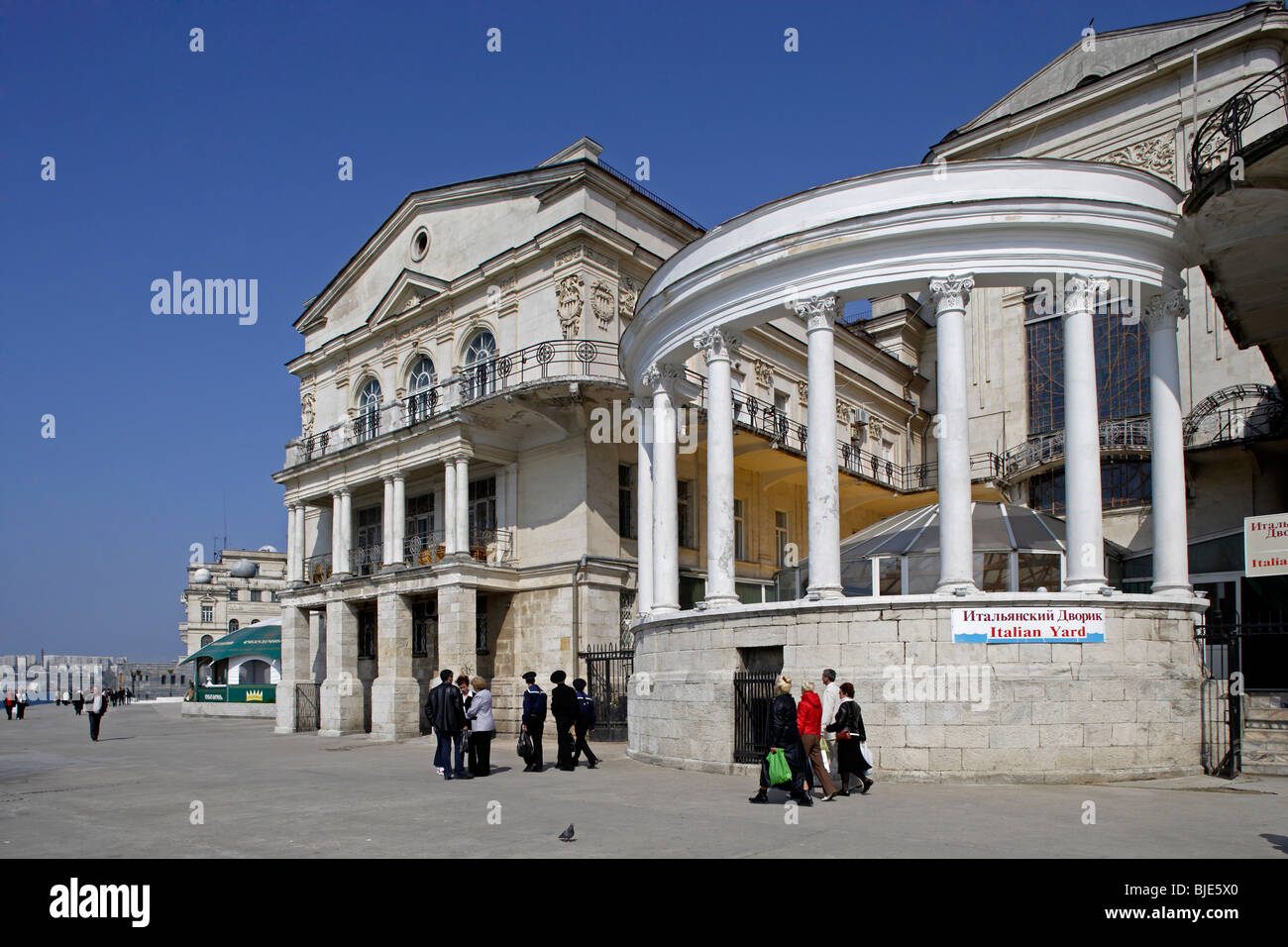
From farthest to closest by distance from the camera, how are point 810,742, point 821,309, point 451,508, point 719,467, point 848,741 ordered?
point 451,508 → point 719,467 → point 821,309 → point 848,741 → point 810,742

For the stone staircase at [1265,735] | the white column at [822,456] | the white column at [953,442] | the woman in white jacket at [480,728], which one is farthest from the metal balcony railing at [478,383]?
the stone staircase at [1265,735]

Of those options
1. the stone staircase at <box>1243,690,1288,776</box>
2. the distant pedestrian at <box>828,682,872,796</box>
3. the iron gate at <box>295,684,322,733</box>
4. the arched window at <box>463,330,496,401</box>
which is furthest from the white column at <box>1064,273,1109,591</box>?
the iron gate at <box>295,684,322,733</box>

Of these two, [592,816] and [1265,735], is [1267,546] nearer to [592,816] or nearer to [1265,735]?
[1265,735]

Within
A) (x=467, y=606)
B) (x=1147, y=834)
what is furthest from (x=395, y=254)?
(x=1147, y=834)

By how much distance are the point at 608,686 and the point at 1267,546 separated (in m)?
14.4

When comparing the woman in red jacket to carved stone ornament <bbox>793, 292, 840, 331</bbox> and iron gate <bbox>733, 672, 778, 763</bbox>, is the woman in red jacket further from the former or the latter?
carved stone ornament <bbox>793, 292, 840, 331</bbox>

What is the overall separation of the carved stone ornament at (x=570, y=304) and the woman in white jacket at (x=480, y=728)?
521 inches

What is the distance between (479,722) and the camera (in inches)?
627

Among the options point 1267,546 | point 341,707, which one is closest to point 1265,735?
point 1267,546

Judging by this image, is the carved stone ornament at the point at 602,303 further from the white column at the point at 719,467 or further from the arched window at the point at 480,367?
the white column at the point at 719,467

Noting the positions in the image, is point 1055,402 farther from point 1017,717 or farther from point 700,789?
point 700,789

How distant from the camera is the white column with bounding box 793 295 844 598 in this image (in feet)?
52.5

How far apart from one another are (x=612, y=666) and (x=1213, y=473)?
1587 cm

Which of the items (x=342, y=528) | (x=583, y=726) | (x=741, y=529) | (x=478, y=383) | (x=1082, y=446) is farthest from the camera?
(x=342, y=528)
